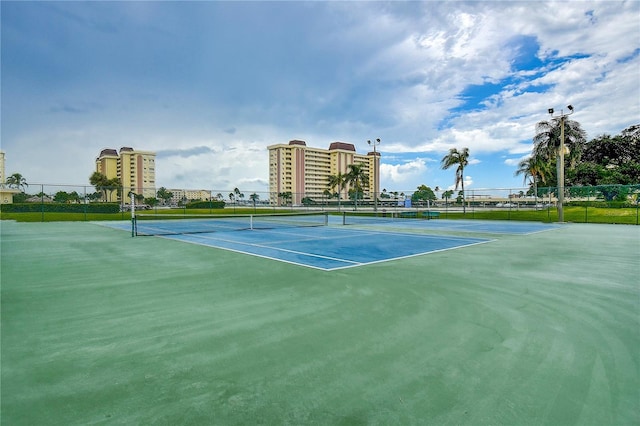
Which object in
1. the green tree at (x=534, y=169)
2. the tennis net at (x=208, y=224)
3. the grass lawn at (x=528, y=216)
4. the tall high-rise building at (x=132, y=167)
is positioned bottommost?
the tennis net at (x=208, y=224)

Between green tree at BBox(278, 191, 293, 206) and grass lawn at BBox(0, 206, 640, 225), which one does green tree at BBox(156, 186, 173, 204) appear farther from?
green tree at BBox(278, 191, 293, 206)

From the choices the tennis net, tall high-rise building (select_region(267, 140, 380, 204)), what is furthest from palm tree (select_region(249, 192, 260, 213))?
tall high-rise building (select_region(267, 140, 380, 204))

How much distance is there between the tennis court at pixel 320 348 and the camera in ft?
6.78

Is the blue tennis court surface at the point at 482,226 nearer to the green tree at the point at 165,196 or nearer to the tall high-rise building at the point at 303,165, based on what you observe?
the green tree at the point at 165,196

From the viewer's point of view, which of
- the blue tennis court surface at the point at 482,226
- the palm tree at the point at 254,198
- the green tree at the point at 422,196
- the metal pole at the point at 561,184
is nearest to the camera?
the blue tennis court surface at the point at 482,226

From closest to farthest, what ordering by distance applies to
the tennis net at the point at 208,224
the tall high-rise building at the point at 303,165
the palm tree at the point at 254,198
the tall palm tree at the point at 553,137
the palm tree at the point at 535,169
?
1. the tennis net at the point at 208,224
2. the tall palm tree at the point at 553,137
3. the palm tree at the point at 254,198
4. the palm tree at the point at 535,169
5. the tall high-rise building at the point at 303,165

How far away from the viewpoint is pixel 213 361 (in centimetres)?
272

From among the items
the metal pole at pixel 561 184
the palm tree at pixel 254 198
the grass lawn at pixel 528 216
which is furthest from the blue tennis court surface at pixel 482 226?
the palm tree at pixel 254 198

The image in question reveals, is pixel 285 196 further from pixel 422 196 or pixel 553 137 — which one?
pixel 553 137

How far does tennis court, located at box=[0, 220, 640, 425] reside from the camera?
207 centimetres

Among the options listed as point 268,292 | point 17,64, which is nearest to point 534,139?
point 268,292

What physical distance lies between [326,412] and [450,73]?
89.9 ft

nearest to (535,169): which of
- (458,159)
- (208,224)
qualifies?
(458,159)

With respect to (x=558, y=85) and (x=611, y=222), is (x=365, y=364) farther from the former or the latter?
(x=558, y=85)
